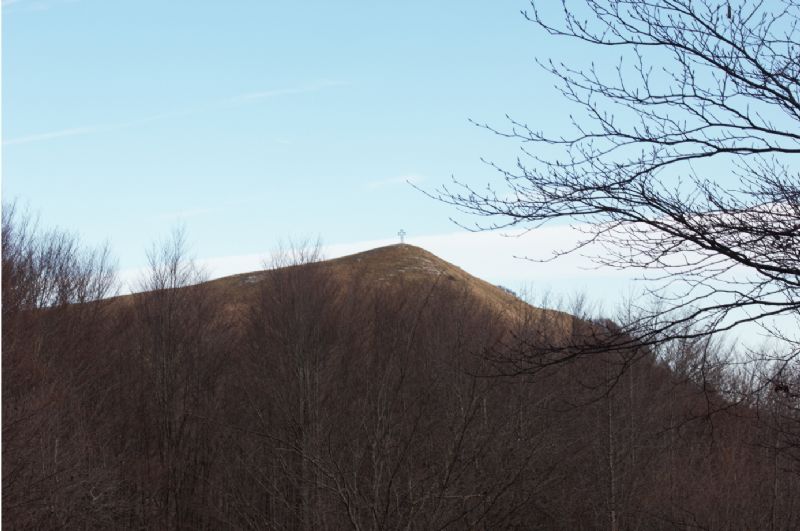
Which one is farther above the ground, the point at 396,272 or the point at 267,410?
the point at 396,272

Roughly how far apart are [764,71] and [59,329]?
3199 centimetres

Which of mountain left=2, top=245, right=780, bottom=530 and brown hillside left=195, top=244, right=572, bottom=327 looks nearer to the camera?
mountain left=2, top=245, right=780, bottom=530

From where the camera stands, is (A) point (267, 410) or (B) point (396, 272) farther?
(B) point (396, 272)

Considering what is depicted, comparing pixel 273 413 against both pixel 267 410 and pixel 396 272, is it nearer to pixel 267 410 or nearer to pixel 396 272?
pixel 267 410

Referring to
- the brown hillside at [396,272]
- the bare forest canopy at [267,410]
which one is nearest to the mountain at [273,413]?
the bare forest canopy at [267,410]

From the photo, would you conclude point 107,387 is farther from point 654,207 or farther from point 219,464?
point 654,207

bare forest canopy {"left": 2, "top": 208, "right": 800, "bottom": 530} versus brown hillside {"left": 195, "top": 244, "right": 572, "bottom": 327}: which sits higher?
brown hillside {"left": 195, "top": 244, "right": 572, "bottom": 327}

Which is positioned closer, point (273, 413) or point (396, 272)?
point (273, 413)

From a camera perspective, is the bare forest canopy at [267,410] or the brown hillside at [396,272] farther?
the brown hillside at [396,272]

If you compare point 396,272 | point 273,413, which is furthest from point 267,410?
point 396,272

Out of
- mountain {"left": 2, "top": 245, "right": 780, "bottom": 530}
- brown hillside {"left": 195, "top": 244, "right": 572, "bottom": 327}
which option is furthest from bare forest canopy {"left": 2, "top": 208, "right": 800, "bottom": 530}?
brown hillside {"left": 195, "top": 244, "right": 572, "bottom": 327}

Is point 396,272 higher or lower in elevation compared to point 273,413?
higher

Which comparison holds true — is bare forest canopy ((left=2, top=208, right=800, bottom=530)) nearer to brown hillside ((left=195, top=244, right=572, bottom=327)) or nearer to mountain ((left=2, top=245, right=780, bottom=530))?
mountain ((left=2, top=245, right=780, bottom=530))

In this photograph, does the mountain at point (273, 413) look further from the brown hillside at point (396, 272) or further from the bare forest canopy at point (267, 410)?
the brown hillside at point (396, 272)
